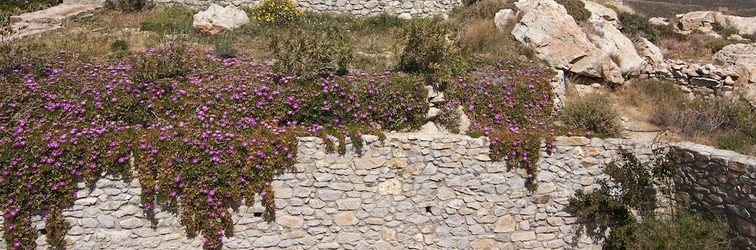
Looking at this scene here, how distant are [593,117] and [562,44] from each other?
2.91 meters

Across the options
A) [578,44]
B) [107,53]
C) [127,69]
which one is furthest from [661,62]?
[107,53]

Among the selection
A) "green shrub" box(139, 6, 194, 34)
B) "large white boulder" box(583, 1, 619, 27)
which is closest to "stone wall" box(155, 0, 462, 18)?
"green shrub" box(139, 6, 194, 34)

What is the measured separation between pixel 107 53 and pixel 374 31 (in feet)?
20.4

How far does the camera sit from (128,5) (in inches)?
504

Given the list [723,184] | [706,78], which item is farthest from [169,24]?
[706,78]

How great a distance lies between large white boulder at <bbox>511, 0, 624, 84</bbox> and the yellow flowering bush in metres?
5.71

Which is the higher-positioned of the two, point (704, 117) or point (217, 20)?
point (217, 20)

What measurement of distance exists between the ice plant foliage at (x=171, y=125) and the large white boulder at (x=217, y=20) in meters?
3.00

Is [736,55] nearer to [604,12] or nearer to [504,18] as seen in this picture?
A: [604,12]

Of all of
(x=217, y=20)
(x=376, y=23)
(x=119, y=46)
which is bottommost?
(x=119, y=46)

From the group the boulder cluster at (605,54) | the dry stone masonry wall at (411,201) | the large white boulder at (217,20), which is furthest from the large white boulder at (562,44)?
the large white boulder at (217,20)

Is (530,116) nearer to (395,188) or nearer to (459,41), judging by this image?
(459,41)

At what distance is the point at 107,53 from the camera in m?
8.99

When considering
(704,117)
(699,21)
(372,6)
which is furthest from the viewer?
(699,21)
